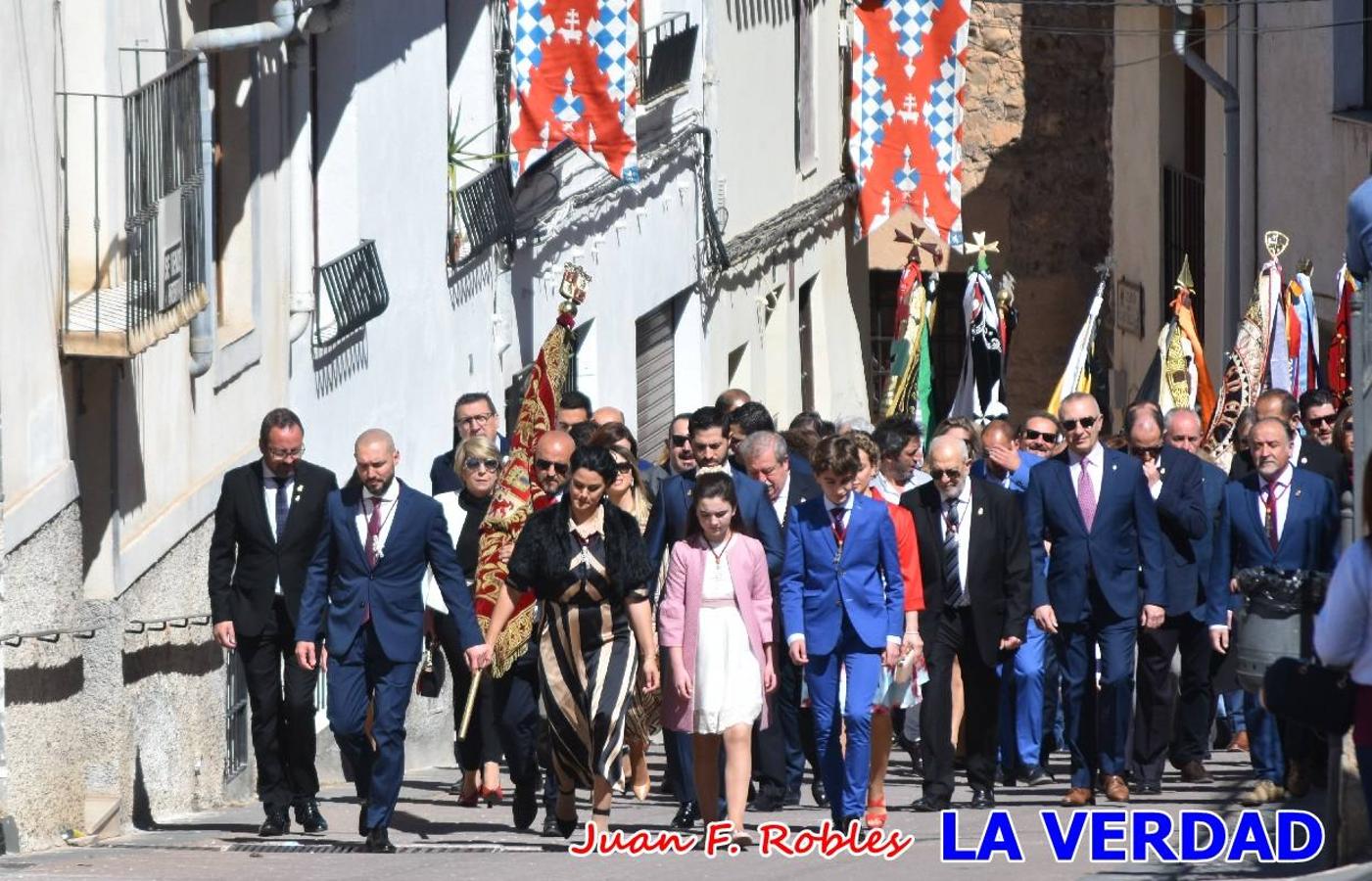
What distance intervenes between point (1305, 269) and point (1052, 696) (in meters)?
9.62

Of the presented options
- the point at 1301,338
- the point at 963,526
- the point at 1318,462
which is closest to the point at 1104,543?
the point at 963,526

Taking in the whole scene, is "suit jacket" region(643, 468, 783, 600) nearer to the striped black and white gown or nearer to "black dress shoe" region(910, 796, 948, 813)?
the striped black and white gown

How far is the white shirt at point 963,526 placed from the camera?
1401 centimetres

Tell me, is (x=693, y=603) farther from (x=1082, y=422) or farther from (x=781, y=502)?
(x=1082, y=422)

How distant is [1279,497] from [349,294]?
6.01 meters

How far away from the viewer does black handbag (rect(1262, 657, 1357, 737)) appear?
29.1 ft

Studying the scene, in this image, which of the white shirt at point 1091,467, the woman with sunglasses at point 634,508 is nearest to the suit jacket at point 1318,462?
the white shirt at point 1091,467

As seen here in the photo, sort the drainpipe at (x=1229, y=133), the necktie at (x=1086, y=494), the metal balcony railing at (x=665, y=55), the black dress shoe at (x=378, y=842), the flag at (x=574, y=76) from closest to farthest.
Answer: the black dress shoe at (x=378, y=842) < the necktie at (x=1086, y=494) < the flag at (x=574, y=76) < the metal balcony railing at (x=665, y=55) < the drainpipe at (x=1229, y=133)

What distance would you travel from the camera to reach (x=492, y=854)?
12695 millimetres

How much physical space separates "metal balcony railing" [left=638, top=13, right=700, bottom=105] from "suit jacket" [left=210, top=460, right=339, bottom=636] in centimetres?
1111

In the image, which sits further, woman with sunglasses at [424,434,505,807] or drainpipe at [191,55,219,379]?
woman with sunglasses at [424,434,505,807]

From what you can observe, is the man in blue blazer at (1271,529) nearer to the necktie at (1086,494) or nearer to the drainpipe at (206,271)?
the necktie at (1086,494)

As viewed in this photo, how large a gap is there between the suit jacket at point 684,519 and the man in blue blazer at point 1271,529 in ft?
6.73

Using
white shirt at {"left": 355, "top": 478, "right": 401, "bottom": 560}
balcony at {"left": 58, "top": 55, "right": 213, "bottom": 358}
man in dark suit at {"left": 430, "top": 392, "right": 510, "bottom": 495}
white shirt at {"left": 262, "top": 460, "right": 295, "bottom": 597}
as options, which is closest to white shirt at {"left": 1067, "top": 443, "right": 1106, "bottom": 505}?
man in dark suit at {"left": 430, "top": 392, "right": 510, "bottom": 495}
